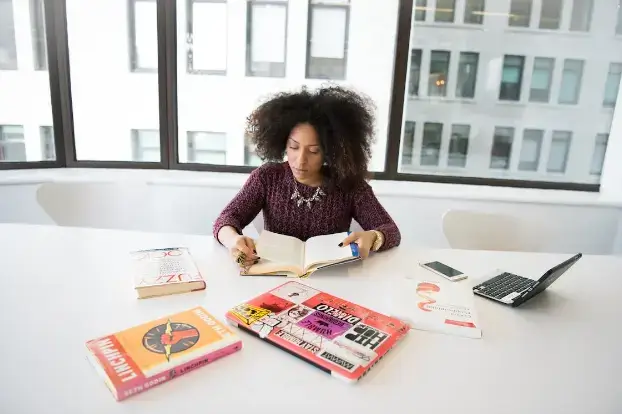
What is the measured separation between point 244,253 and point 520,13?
257cm

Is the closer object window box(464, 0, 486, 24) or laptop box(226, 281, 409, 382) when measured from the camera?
laptop box(226, 281, 409, 382)

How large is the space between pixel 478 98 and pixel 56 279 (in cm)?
271

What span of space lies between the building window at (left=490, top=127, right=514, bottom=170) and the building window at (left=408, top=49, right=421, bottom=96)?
0.66m

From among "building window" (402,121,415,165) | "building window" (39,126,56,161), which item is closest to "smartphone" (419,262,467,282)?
"building window" (402,121,415,165)

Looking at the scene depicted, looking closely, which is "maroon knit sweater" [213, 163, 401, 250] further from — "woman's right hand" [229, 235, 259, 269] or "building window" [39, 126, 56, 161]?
"building window" [39, 126, 56, 161]

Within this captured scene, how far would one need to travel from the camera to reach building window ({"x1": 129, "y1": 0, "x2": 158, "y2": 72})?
278 cm

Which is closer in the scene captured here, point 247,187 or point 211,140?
point 247,187

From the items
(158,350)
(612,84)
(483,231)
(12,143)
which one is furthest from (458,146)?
(12,143)

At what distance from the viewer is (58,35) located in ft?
8.89

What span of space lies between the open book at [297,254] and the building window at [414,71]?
176 centimetres

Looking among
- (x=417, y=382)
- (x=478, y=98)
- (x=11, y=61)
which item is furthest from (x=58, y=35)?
(x=417, y=382)

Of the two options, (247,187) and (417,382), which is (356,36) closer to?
(247,187)

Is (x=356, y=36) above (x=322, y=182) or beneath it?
above

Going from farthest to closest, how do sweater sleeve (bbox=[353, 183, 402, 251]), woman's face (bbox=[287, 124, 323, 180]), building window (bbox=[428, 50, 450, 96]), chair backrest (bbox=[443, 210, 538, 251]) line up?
building window (bbox=[428, 50, 450, 96]) < chair backrest (bbox=[443, 210, 538, 251]) < sweater sleeve (bbox=[353, 183, 402, 251]) < woman's face (bbox=[287, 124, 323, 180])
